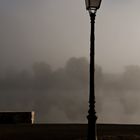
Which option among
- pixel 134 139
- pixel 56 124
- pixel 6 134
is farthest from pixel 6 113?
pixel 134 139

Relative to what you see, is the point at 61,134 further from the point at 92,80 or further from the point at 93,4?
the point at 93,4

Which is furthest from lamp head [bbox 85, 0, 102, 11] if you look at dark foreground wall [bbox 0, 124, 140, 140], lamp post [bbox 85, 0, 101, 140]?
dark foreground wall [bbox 0, 124, 140, 140]

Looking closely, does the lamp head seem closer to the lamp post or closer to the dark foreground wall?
the lamp post

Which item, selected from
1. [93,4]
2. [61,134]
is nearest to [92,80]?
[93,4]

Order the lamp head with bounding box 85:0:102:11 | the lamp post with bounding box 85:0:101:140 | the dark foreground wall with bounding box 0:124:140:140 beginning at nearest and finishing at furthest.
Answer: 1. the lamp post with bounding box 85:0:101:140
2. the lamp head with bounding box 85:0:102:11
3. the dark foreground wall with bounding box 0:124:140:140

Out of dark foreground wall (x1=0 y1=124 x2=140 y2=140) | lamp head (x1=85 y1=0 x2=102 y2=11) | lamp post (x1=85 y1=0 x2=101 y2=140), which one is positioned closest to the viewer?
lamp post (x1=85 y1=0 x2=101 y2=140)

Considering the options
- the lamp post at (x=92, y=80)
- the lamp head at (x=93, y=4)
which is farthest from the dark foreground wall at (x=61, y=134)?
the lamp head at (x=93, y=4)

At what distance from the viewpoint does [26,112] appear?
1109 inches

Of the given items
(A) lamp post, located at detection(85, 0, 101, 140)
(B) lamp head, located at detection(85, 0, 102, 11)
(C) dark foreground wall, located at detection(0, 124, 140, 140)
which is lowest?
(C) dark foreground wall, located at detection(0, 124, 140, 140)

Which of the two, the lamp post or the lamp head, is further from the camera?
the lamp head

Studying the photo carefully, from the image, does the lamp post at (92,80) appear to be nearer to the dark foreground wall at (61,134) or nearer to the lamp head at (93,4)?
the lamp head at (93,4)

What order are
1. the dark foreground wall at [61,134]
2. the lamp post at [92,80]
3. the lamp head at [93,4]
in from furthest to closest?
the dark foreground wall at [61,134] → the lamp head at [93,4] → the lamp post at [92,80]

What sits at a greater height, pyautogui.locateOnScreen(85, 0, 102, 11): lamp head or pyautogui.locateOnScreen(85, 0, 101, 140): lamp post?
pyautogui.locateOnScreen(85, 0, 102, 11): lamp head

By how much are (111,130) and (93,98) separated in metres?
10.5
